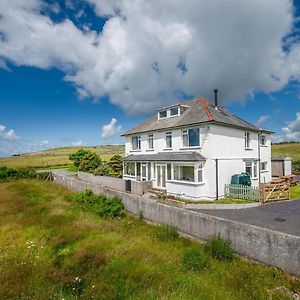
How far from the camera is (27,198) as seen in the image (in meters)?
21.9

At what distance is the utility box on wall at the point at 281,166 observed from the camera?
97.2 feet

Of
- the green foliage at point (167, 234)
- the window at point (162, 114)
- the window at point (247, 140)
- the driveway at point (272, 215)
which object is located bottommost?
the green foliage at point (167, 234)

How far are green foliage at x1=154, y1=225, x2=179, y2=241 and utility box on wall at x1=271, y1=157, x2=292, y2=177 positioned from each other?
72.8ft

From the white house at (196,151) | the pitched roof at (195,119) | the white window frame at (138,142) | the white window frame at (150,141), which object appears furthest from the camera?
the white window frame at (138,142)

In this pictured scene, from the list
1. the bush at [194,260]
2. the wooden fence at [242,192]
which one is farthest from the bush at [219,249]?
the wooden fence at [242,192]

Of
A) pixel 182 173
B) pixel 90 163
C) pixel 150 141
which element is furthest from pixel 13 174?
pixel 182 173

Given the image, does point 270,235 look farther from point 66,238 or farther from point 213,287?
point 66,238

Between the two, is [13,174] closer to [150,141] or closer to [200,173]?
[150,141]

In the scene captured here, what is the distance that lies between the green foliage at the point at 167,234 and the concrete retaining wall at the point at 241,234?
42 cm

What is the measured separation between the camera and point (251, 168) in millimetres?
24141

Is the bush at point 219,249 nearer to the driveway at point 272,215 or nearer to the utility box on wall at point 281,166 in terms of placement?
the driveway at point 272,215

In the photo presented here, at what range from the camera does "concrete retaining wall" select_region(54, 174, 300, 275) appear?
336 inches

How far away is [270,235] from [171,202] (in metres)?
9.14

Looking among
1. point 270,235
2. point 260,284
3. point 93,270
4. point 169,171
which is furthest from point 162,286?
point 169,171
